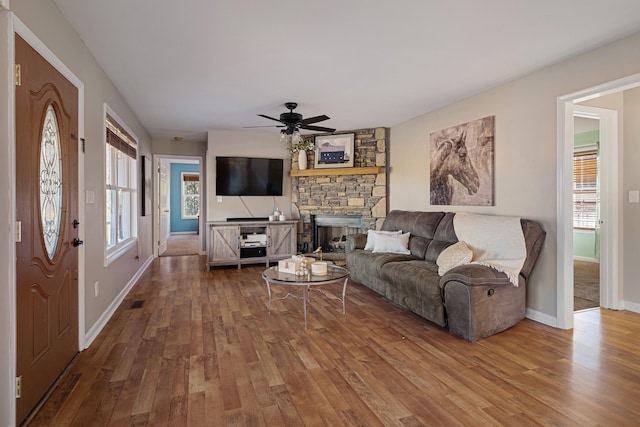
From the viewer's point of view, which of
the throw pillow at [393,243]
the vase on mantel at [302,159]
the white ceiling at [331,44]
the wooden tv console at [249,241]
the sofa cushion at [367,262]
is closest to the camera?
the white ceiling at [331,44]

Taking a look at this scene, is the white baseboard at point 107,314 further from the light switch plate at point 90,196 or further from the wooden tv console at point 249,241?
the wooden tv console at point 249,241

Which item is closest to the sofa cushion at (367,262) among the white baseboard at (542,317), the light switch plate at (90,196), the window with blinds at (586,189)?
the white baseboard at (542,317)

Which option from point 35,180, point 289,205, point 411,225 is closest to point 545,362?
point 411,225

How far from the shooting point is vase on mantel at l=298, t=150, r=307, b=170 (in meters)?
6.06

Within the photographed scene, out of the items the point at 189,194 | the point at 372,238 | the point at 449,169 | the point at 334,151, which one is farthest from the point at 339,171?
the point at 189,194

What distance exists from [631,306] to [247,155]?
5.64 m

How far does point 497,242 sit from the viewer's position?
3199mm

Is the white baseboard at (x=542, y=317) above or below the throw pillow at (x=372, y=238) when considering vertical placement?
below

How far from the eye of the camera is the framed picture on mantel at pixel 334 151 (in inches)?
236

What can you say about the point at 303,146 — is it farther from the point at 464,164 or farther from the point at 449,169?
the point at 464,164

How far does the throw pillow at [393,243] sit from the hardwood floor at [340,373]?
40.0 inches

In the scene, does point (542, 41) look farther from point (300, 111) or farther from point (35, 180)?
point (35, 180)

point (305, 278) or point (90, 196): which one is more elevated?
point (90, 196)

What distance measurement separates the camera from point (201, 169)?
7.39m
